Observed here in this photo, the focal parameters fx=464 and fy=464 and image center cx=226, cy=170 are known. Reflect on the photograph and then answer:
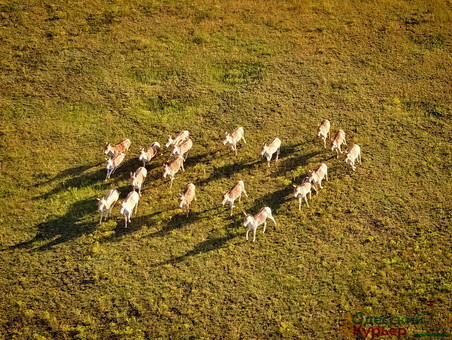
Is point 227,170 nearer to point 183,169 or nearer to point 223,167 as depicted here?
point 223,167

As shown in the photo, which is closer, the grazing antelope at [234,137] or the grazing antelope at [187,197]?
the grazing antelope at [187,197]

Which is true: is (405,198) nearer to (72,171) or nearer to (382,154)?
(382,154)

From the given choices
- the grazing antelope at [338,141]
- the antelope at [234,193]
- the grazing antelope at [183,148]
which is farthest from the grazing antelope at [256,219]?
the grazing antelope at [338,141]

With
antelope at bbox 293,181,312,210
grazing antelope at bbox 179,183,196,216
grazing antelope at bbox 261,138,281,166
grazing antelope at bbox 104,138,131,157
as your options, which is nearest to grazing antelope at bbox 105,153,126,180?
grazing antelope at bbox 104,138,131,157

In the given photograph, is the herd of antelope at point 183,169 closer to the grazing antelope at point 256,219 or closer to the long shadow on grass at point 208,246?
the grazing antelope at point 256,219

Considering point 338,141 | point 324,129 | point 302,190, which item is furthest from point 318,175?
point 324,129

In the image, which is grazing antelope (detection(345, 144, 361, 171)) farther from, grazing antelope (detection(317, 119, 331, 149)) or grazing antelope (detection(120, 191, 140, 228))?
grazing antelope (detection(120, 191, 140, 228))
